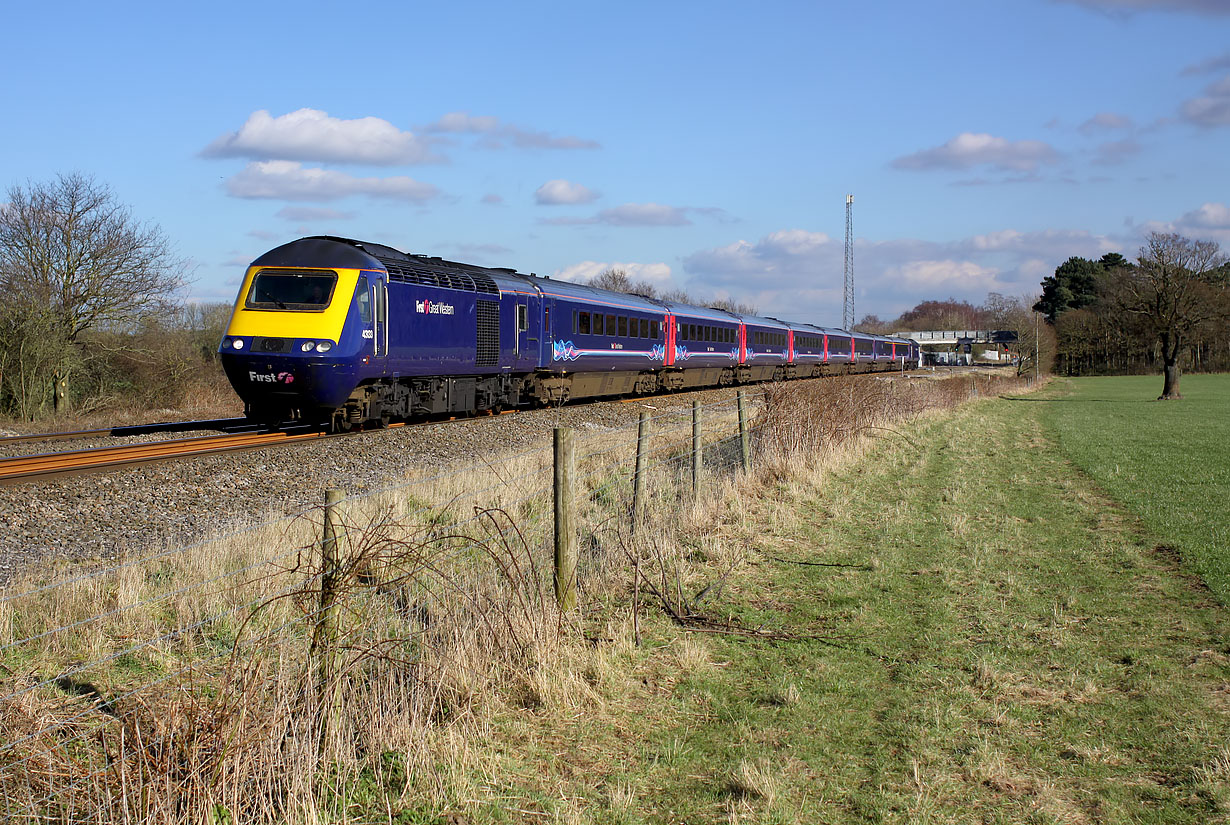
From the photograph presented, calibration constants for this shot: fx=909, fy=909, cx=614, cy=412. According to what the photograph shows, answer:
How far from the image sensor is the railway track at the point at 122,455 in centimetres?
1203

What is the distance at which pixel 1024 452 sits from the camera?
19984 millimetres

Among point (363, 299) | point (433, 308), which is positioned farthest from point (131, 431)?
point (433, 308)

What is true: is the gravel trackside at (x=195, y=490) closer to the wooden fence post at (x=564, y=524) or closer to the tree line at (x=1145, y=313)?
the wooden fence post at (x=564, y=524)

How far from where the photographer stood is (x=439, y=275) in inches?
717

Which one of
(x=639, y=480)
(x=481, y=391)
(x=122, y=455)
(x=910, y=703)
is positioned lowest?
(x=910, y=703)

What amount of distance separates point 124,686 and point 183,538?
4129mm

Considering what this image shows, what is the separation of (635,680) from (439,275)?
45.1 feet

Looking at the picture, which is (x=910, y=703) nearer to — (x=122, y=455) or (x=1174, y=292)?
(x=122, y=455)

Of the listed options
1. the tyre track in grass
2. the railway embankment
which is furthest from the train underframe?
the tyre track in grass

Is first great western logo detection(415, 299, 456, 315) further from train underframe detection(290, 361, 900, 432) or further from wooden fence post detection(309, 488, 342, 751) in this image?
wooden fence post detection(309, 488, 342, 751)

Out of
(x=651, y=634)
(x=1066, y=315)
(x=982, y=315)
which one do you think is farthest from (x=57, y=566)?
(x=982, y=315)

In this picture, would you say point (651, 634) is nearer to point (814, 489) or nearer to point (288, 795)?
point (288, 795)

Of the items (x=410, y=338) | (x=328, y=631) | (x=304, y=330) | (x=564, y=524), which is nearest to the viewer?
(x=328, y=631)

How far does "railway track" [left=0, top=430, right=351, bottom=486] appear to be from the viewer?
12.0m
